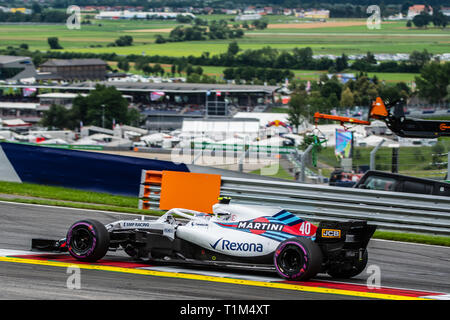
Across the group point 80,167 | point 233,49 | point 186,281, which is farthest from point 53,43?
point 186,281

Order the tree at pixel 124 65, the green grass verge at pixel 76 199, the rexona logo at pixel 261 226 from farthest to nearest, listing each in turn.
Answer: the tree at pixel 124 65, the green grass verge at pixel 76 199, the rexona logo at pixel 261 226

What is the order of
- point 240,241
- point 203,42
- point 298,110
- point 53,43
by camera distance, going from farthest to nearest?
1. point 53,43
2. point 203,42
3. point 298,110
4. point 240,241

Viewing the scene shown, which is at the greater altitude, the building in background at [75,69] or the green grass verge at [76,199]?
the green grass verge at [76,199]

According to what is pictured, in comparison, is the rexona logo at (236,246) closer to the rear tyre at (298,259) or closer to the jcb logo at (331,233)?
the rear tyre at (298,259)

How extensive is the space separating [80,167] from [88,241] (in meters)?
7.88

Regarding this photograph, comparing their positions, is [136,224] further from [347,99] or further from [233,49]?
[233,49]

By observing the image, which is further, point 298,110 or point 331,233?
point 298,110

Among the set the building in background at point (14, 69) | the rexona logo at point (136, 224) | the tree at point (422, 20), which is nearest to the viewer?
the rexona logo at point (136, 224)

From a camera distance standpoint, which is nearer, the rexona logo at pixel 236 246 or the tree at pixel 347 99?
the rexona logo at pixel 236 246

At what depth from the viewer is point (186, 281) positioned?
7.88 meters

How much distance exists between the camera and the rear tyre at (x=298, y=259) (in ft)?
25.3

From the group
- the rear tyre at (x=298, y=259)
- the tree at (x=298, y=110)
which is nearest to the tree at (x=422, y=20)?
the tree at (x=298, y=110)

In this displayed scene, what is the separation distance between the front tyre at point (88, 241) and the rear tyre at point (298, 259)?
2268 mm

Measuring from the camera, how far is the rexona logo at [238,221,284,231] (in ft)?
27.2
